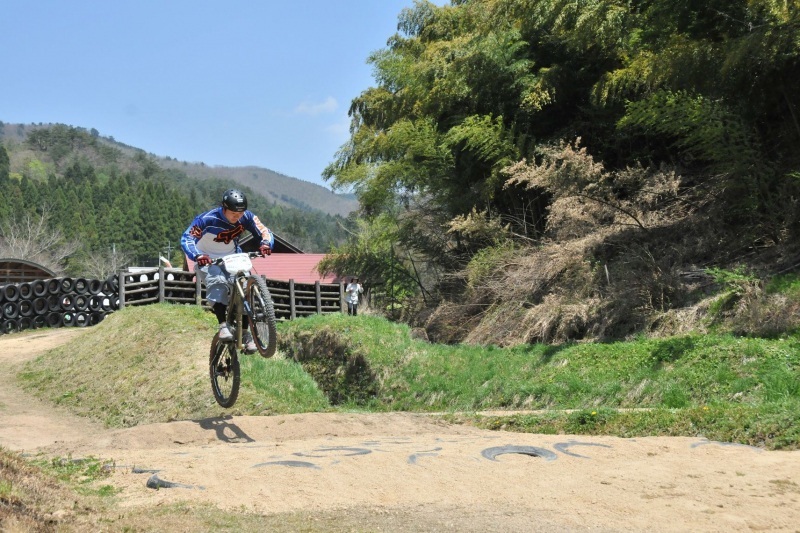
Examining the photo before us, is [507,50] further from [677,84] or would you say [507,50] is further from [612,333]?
[612,333]

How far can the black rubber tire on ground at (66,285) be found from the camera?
25573 mm

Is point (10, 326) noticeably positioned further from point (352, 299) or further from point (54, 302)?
point (352, 299)

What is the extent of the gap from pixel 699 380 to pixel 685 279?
17.8 ft

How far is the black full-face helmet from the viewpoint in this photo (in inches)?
385

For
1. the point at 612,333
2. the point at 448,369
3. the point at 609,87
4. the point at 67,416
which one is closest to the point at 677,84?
the point at 609,87

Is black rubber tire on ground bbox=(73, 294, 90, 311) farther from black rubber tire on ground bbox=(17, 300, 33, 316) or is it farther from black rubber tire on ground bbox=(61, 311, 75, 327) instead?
black rubber tire on ground bbox=(17, 300, 33, 316)

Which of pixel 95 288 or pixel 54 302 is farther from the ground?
pixel 95 288

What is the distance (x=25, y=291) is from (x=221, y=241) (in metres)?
17.9

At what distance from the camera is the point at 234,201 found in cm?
979

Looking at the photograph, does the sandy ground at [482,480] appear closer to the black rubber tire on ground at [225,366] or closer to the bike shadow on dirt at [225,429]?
the bike shadow on dirt at [225,429]

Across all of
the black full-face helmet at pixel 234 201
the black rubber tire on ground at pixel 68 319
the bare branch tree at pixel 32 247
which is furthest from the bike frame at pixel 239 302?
the bare branch tree at pixel 32 247

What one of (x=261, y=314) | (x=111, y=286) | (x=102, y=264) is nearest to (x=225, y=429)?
(x=261, y=314)

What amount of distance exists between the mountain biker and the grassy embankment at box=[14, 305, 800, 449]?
2.32 meters

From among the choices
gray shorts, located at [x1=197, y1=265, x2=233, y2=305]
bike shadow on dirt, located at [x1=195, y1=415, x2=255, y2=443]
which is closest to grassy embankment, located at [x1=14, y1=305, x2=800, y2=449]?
bike shadow on dirt, located at [x1=195, y1=415, x2=255, y2=443]
